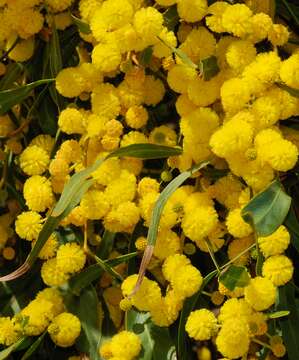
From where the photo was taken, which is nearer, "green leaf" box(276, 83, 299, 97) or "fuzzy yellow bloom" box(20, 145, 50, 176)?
"green leaf" box(276, 83, 299, 97)

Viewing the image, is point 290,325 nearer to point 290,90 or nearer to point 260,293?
point 260,293

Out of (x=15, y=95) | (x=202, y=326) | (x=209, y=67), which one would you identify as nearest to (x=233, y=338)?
(x=202, y=326)

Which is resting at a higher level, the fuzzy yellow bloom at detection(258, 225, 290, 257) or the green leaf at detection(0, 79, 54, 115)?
the green leaf at detection(0, 79, 54, 115)

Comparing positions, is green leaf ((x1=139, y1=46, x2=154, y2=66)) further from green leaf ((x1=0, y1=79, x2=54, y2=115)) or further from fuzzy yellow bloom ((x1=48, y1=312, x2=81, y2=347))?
fuzzy yellow bloom ((x1=48, y1=312, x2=81, y2=347))

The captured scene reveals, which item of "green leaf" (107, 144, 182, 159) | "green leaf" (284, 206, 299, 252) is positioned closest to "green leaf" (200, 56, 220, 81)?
"green leaf" (107, 144, 182, 159)

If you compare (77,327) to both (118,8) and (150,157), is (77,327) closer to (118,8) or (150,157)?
(150,157)

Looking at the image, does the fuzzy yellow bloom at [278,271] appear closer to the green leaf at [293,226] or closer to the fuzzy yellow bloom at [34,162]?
the green leaf at [293,226]

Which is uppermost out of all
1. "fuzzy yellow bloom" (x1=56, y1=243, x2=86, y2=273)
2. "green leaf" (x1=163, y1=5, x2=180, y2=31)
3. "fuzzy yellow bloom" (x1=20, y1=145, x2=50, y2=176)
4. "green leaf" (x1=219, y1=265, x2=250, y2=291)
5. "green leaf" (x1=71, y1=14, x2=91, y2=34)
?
"green leaf" (x1=71, y1=14, x2=91, y2=34)
